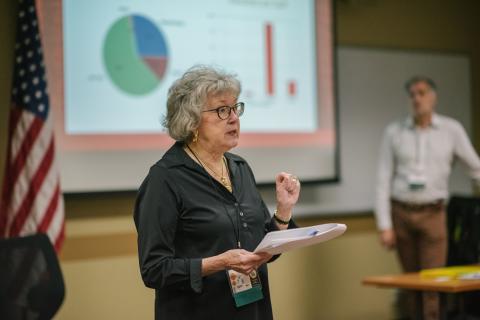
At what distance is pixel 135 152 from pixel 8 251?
1415mm

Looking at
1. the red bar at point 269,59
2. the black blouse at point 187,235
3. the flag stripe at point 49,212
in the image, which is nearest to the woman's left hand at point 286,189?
the black blouse at point 187,235

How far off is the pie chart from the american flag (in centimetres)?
45

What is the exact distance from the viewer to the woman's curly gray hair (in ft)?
6.75

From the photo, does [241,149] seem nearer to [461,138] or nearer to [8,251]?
[461,138]

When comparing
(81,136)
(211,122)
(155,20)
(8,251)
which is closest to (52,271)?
(8,251)

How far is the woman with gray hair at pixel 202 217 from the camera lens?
6.36 ft

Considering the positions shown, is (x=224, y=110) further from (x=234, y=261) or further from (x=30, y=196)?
(x=30, y=196)

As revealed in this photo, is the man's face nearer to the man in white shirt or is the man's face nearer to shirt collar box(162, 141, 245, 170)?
the man in white shirt

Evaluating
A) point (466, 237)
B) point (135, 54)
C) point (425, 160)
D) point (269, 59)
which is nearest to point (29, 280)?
point (135, 54)

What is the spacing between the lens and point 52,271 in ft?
8.40

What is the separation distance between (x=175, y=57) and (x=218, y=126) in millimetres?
1955

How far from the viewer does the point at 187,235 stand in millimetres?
2018

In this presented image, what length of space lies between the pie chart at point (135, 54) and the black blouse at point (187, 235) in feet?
5.74

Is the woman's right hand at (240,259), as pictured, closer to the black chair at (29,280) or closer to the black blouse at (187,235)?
A: the black blouse at (187,235)
